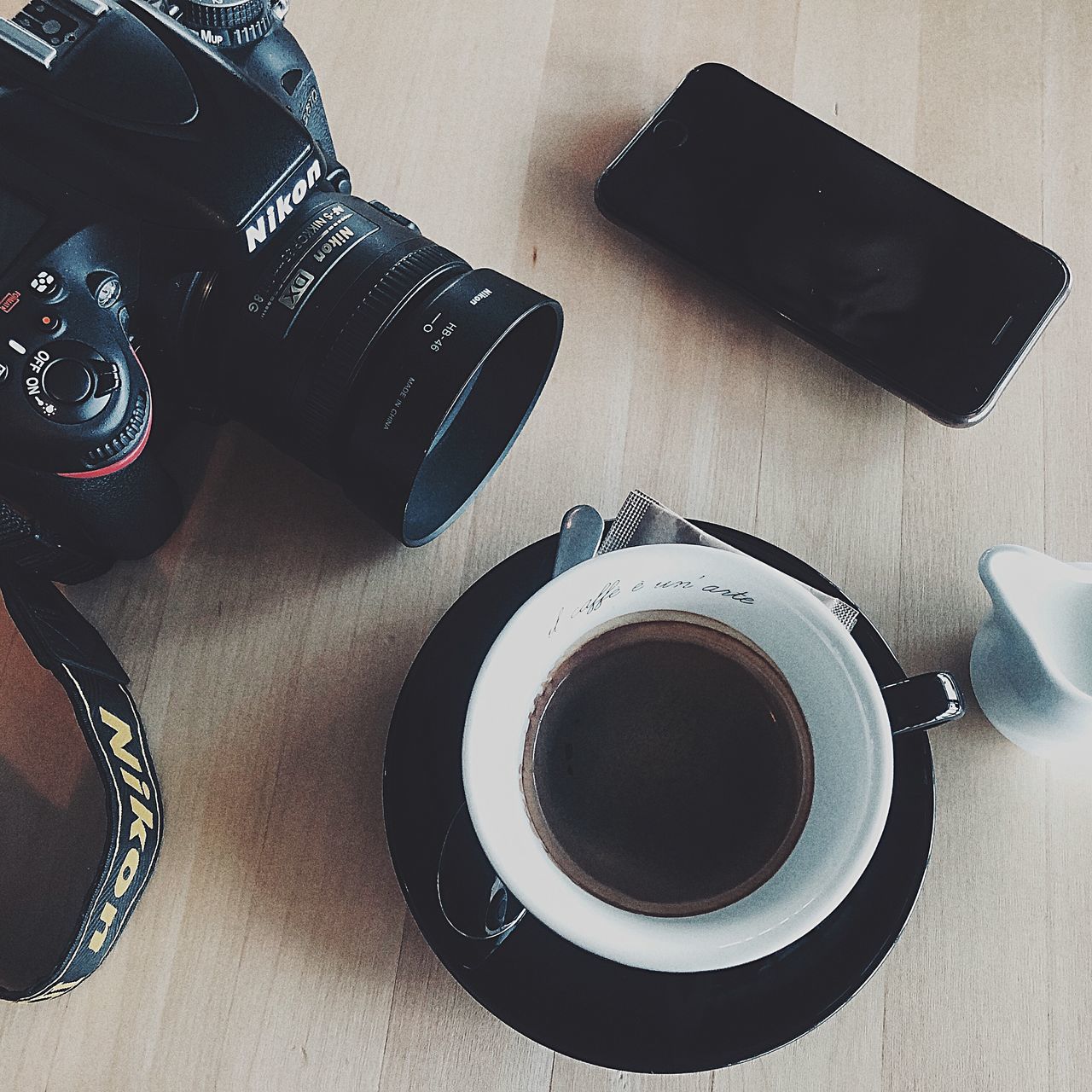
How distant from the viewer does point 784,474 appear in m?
0.54

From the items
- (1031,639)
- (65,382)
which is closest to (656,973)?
(1031,639)

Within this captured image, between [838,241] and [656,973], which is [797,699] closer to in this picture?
[656,973]

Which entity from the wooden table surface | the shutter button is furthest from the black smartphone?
the shutter button

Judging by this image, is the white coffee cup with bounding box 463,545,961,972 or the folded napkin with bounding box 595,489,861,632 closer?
the white coffee cup with bounding box 463,545,961,972

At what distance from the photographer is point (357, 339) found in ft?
1.48

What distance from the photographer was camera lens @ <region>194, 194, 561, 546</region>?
1.45 ft

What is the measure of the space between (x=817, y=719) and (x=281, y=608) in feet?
0.81

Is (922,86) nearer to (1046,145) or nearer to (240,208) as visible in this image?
(1046,145)

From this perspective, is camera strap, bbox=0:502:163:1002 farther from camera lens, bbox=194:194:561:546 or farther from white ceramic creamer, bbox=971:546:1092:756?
white ceramic creamer, bbox=971:546:1092:756

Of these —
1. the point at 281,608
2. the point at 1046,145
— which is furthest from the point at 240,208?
the point at 1046,145

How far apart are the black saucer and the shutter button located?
19 centimetres

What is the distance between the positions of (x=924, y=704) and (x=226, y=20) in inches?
15.0

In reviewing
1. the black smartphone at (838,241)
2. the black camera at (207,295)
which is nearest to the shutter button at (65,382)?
the black camera at (207,295)

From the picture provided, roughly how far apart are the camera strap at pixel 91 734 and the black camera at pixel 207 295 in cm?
2
